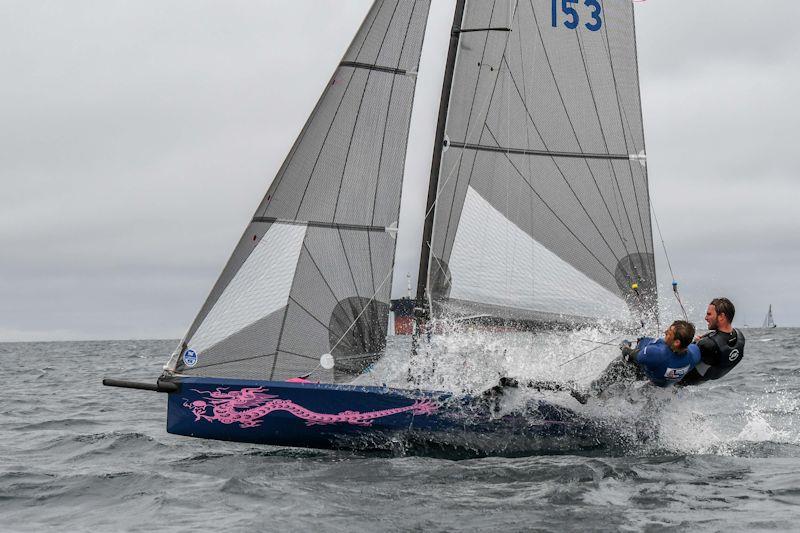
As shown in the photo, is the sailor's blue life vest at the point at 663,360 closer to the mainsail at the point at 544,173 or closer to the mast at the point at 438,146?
the mainsail at the point at 544,173

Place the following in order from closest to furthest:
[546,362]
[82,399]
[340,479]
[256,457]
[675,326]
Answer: [340,479] < [675,326] < [256,457] < [546,362] < [82,399]

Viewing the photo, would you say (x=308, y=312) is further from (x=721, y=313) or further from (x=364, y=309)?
(x=721, y=313)

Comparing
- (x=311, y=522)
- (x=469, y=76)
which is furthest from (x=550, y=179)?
(x=311, y=522)

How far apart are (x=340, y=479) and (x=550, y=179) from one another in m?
3.79

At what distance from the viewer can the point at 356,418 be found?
733cm

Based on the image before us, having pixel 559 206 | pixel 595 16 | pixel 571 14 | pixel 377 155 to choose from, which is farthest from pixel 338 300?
pixel 595 16

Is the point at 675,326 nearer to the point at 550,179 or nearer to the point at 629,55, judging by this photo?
the point at 550,179

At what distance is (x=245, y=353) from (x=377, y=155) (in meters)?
2.25

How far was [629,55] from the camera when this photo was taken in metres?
8.62

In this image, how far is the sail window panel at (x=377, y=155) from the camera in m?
8.07

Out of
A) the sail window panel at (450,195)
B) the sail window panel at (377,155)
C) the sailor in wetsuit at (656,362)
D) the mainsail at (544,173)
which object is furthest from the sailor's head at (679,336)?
the sail window panel at (377,155)

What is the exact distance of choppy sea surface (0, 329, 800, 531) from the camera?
17.7 ft

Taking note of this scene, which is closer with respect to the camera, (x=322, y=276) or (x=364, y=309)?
(x=322, y=276)

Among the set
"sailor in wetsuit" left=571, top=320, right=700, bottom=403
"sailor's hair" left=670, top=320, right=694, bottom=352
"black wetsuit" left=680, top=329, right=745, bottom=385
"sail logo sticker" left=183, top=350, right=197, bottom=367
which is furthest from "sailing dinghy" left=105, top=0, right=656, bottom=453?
"sailor's hair" left=670, top=320, right=694, bottom=352
